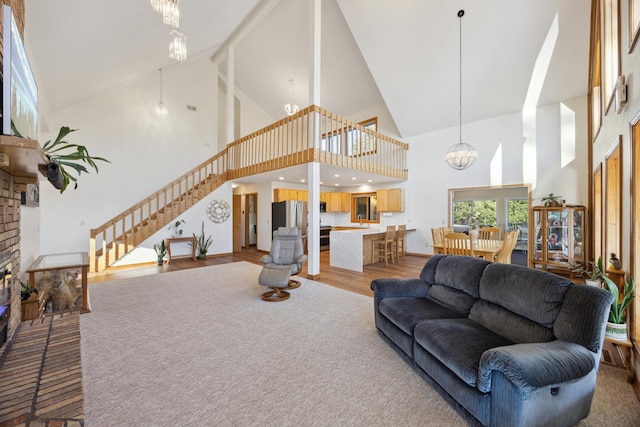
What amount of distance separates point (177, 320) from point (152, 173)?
19.2ft

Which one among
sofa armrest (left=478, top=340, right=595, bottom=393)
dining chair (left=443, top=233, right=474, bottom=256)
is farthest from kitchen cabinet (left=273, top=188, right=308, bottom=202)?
sofa armrest (left=478, top=340, right=595, bottom=393)

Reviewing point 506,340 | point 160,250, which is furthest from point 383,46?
point 160,250

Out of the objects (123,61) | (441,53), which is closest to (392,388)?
(441,53)

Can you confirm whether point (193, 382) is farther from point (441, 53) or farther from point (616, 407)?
point (441, 53)

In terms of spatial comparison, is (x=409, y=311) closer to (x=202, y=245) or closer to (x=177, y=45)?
(x=177, y=45)

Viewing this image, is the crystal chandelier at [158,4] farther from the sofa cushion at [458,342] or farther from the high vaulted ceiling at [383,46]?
the sofa cushion at [458,342]

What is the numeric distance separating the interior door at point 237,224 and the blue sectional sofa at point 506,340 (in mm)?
6904

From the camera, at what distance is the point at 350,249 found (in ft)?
19.1

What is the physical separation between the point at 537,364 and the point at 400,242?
20.3ft

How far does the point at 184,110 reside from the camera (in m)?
7.95

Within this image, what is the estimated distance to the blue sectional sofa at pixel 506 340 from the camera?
1344 mm

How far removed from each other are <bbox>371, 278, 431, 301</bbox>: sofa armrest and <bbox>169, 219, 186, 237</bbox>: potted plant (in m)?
6.04

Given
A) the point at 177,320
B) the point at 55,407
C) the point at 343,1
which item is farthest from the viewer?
the point at 343,1

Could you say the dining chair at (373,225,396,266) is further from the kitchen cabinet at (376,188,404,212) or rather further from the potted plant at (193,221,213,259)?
the potted plant at (193,221,213,259)
